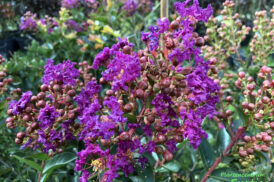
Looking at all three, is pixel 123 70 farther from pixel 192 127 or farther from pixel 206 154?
pixel 206 154

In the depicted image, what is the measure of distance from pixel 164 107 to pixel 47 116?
1.37ft

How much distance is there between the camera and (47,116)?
0.87 meters

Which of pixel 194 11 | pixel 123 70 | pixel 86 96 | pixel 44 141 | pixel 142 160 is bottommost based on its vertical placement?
pixel 142 160

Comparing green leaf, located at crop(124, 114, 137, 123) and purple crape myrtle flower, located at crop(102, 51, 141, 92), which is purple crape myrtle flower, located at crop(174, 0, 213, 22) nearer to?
purple crape myrtle flower, located at crop(102, 51, 141, 92)

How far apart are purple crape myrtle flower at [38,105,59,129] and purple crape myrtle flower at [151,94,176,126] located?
0.37 meters

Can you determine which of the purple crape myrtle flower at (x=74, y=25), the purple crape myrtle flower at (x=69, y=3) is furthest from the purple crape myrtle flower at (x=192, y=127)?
the purple crape myrtle flower at (x=69, y=3)

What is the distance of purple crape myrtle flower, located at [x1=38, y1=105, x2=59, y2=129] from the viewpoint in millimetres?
864

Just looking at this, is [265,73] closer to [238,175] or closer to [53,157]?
[238,175]

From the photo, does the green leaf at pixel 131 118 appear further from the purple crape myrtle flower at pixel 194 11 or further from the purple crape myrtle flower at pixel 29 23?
the purple crape myrtle flower at pixel 29 23

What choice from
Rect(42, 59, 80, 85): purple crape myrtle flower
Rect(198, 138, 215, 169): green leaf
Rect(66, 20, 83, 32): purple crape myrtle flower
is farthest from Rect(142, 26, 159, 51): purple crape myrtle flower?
Rect(66, 20, 83, 32): purple crape myrtle flower

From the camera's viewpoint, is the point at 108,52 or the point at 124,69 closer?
the point at 124,69

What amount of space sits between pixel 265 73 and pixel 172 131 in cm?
45

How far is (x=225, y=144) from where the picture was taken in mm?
1028

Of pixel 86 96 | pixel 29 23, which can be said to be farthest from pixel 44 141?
pixel 29 23
